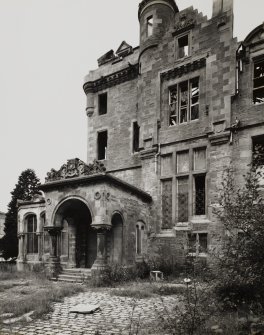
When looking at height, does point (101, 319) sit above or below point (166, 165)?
below

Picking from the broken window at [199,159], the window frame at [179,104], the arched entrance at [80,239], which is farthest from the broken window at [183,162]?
the arched entrance at [80,239]

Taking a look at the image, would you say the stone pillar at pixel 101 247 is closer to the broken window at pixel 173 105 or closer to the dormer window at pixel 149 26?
the broken window at pixel 173 105

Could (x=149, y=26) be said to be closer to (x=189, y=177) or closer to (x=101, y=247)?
(x=189, y=177)

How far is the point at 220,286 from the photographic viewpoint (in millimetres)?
7309

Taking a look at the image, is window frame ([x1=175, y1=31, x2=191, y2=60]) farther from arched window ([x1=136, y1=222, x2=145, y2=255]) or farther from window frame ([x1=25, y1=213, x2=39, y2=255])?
window frame ([x1=25, y1=213, x2=39, y2=255])

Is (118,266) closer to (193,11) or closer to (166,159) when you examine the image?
(166,159)

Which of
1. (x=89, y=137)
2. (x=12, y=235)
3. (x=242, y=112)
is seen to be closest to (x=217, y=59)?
(x=242, y=112)

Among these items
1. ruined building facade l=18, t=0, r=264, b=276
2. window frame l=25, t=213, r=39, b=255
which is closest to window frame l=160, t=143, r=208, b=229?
ruined building facade l=18, t=0, r=264, b=276

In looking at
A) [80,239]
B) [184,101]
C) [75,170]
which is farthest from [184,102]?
[80,239]

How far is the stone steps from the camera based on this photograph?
14258 mm

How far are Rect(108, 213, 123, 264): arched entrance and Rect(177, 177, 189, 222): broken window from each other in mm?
3112

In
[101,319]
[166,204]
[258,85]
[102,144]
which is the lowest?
[101,319]

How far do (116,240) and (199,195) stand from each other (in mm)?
4500

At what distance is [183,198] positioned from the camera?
53.8ft
